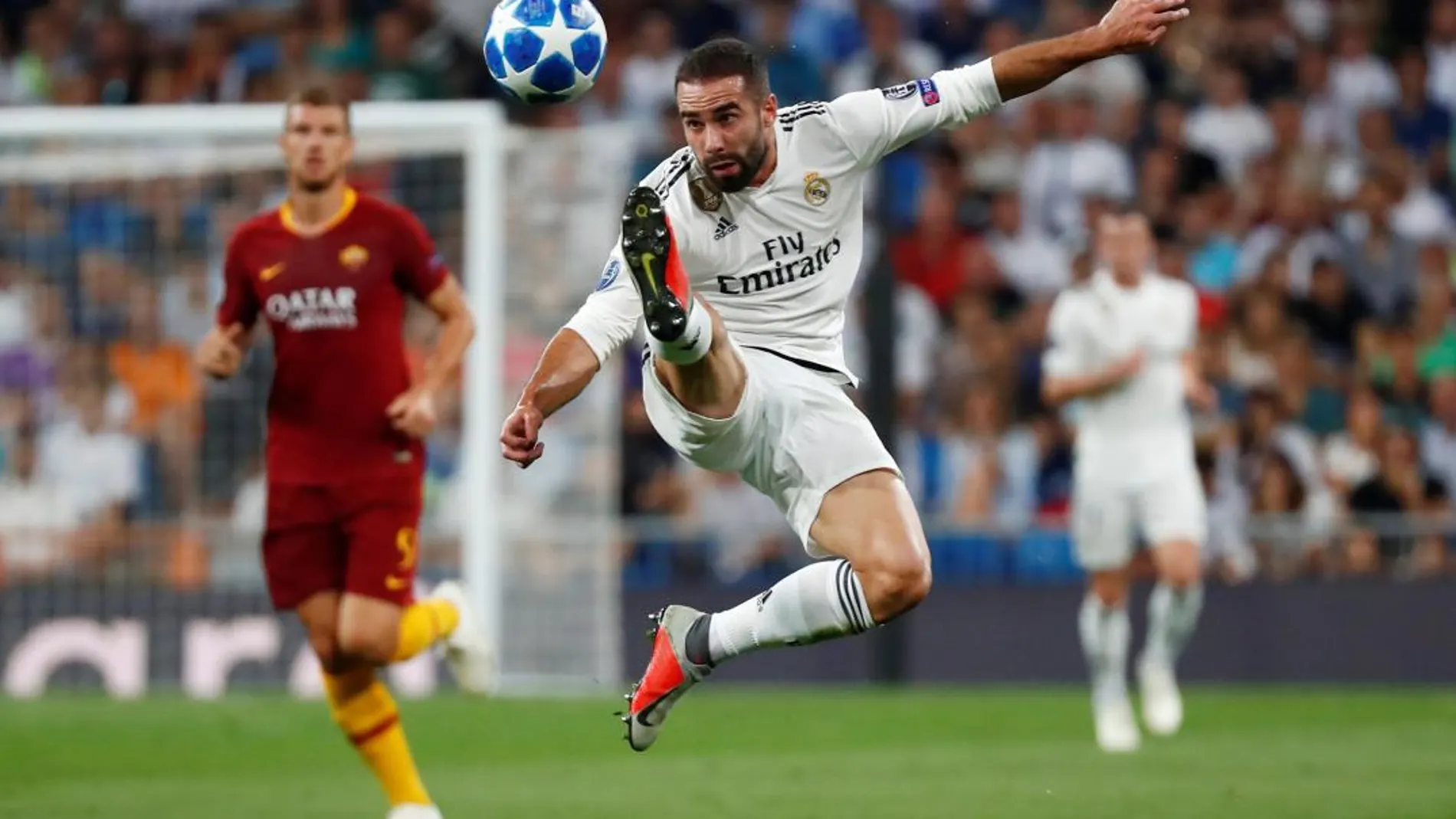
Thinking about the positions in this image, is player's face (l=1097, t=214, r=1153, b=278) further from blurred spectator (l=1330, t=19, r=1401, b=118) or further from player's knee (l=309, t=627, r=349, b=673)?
blurred spectator (l=1330, t=19, r=1401, b=118)

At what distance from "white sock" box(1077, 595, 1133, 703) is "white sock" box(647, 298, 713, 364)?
498 cm

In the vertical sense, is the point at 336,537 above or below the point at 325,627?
above

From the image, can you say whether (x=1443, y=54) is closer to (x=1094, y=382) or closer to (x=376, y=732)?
(x=1094, y=382)

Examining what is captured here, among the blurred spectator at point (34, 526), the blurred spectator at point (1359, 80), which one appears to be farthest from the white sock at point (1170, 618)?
the blurred spectator at point (34, 526)

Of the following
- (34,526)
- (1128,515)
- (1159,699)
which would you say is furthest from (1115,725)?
(34,526)

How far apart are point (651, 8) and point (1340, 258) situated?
5.68 meters

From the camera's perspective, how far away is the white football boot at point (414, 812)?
304 inches

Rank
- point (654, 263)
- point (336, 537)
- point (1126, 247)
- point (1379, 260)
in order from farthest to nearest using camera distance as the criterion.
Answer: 1. point (1379, 260)
2. point (1126, 247)
3. point (336, 537)
4. point (654, 263)

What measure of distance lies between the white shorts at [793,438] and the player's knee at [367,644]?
1.41m

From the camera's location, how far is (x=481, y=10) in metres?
18.5

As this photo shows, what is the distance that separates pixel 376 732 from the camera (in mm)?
7938

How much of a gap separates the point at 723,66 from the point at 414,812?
268 cm

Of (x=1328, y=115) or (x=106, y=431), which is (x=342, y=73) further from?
(x=1328, y=115)

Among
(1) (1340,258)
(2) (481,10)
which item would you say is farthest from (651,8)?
(1) (1340,258)
